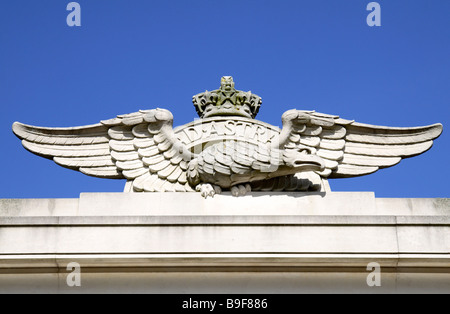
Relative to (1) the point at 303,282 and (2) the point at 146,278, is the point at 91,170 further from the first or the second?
(1) the point at 303,282

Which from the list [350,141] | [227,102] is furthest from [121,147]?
[350,141]

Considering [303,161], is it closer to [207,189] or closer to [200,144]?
[207,189]

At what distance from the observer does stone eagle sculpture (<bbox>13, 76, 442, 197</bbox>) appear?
31.3 feet

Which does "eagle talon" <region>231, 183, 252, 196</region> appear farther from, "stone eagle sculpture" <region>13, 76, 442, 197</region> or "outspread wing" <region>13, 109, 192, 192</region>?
"outspread wing" <region>13, 109, 192, 192</region>

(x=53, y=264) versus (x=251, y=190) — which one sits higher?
(x=251, y=190)

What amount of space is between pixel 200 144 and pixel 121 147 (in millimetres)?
1013

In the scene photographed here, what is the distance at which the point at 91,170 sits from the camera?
9711 mm

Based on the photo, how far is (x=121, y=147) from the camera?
9.77m

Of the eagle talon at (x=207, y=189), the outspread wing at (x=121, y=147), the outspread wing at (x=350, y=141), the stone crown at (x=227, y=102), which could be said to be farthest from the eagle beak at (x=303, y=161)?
the stone crown at (x=227, y=102)

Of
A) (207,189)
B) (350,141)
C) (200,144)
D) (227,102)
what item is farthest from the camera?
(227,102)

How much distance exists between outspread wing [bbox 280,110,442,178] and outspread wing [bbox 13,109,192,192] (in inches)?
57.4

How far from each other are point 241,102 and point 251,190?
62.8 inches

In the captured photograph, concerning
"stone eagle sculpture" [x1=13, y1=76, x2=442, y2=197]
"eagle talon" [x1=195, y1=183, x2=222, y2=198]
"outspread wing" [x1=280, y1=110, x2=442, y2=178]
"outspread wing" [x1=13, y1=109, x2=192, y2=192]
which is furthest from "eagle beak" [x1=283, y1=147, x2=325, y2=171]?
"outspread wing" [x1=13, y1=109, x2=192, y2=192]
